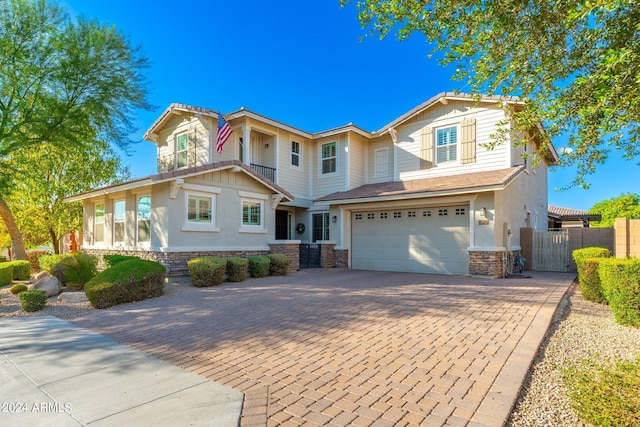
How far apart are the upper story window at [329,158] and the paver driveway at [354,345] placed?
9065mm

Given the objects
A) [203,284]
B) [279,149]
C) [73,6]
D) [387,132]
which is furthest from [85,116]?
[387,132]

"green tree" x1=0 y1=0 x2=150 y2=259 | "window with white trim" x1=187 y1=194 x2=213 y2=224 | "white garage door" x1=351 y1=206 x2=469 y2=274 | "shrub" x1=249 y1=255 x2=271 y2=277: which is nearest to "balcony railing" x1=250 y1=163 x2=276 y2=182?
"white garage door" x1=351 y1=206 x2=469 y2=274

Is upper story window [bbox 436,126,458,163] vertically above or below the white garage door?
above

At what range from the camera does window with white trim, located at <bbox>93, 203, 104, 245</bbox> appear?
14953 millimetres

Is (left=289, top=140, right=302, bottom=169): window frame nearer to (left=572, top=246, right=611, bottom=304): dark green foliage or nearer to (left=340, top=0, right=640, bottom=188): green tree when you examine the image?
(left=340, top=0, right=640, bottom=188): green tree

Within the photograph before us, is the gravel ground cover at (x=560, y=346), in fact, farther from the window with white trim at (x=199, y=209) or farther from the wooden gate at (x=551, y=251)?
the wooden gate at (x=551, y=251)

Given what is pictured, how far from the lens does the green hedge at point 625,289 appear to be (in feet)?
18.9

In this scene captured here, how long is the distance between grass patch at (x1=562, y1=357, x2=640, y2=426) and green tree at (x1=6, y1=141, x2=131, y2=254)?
19.5 metres

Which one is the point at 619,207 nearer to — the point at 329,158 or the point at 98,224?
the point at 329,158

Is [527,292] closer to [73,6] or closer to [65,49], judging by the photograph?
[65,49]

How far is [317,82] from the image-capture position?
2111cm

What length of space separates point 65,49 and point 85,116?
233 cm

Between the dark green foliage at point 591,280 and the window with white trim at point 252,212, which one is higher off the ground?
the window with white trim at point 252,212

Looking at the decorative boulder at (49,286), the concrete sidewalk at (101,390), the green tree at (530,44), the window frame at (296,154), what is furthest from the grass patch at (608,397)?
the window frame at (296,154)
